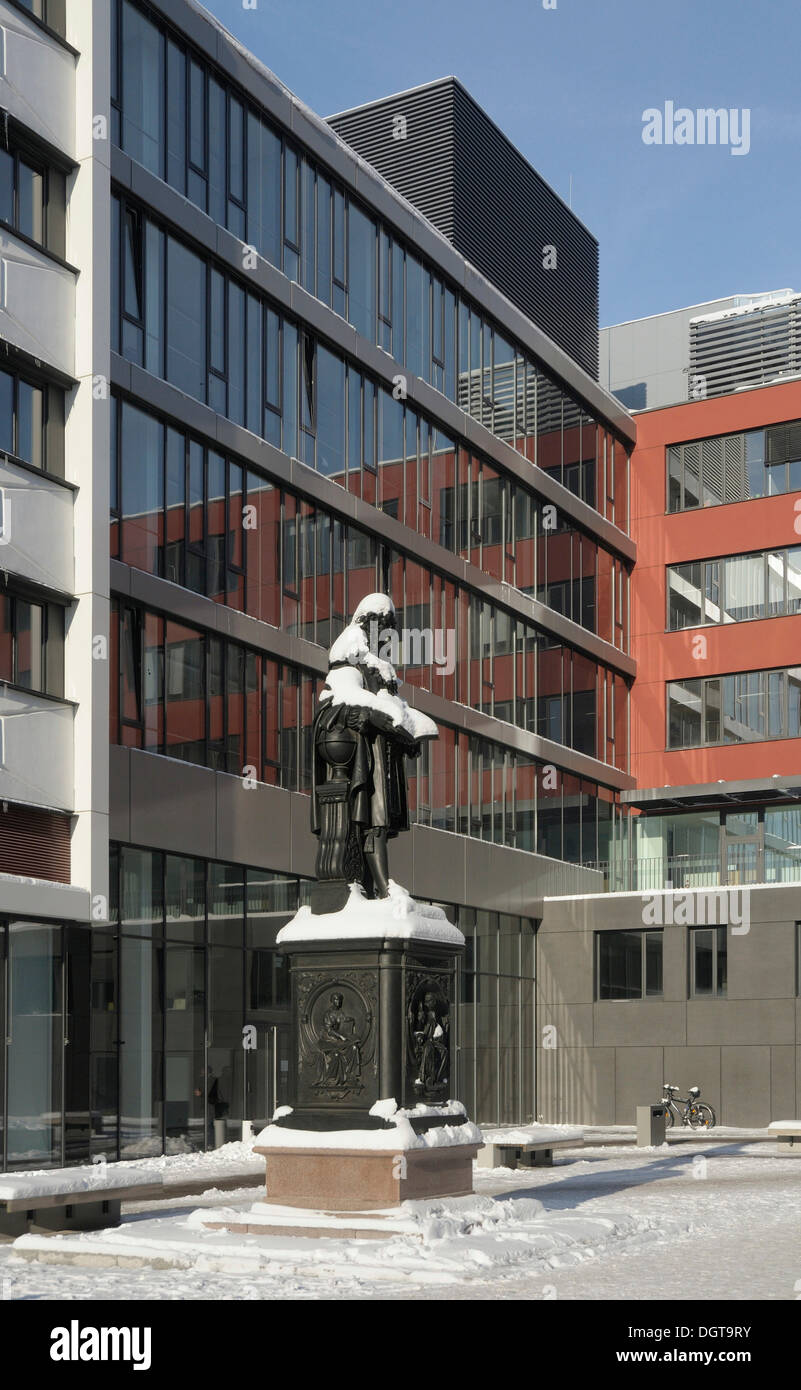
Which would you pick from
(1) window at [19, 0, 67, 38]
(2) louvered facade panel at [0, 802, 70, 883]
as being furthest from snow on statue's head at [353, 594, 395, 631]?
(1) window at [19, 0, 67, 38]

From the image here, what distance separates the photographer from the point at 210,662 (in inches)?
1248

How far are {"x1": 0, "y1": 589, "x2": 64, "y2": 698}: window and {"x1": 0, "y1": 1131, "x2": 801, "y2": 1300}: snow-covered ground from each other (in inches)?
448

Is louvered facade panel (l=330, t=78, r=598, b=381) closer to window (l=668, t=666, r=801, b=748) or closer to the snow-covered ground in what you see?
window (l=668, t=666, r=801, b=748)

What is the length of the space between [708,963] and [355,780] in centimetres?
3031

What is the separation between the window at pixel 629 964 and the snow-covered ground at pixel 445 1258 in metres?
27.4

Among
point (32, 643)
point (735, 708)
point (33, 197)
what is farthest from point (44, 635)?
point (735, 708)

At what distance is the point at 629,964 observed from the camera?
4600 cm

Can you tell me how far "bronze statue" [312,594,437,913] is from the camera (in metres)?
15.7

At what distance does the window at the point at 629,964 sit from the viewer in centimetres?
4544

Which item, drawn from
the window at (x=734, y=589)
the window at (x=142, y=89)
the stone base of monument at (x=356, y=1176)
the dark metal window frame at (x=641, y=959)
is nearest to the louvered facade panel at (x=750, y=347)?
the window at (x=734, y=589)

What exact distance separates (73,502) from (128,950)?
706 cm

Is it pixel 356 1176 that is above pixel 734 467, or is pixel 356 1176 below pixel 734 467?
below

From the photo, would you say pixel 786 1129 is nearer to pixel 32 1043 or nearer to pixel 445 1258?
Result: pixel 32 1043
